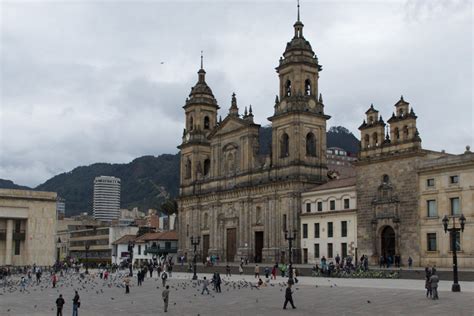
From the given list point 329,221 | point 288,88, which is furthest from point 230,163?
point 329,221

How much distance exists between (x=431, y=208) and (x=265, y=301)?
26.2 metres

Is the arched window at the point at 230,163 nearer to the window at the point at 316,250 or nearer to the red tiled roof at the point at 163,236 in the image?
the window at the point at 316,250

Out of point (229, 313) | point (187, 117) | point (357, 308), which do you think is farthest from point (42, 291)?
point (187, 117)

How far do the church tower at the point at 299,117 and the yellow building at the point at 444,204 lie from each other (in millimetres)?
18400

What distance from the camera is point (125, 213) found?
186 meters

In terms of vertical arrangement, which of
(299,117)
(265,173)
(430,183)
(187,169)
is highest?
(299,117)

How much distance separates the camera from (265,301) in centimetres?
3297

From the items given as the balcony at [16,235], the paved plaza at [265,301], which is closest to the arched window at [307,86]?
the paved plaza at [265,301]

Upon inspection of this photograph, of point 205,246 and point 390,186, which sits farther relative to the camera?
point 205,246

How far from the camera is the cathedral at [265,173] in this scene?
71500 mm

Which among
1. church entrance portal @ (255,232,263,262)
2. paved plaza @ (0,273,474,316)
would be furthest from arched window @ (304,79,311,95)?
paved plaza @ (0,273,474,316)

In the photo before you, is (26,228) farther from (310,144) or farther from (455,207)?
(455,207)

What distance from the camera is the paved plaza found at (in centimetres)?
2798

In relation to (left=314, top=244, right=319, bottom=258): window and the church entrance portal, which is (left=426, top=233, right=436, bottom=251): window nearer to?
(left=314, top=244, right=319, bottom=258): window
